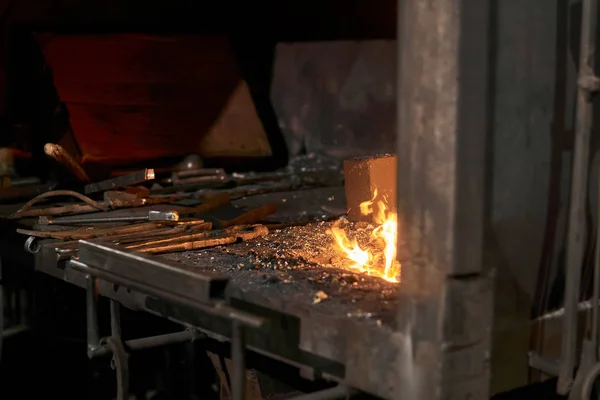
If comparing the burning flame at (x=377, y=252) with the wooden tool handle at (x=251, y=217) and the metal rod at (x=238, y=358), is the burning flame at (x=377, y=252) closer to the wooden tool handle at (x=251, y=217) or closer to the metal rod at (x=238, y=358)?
the wooden tool handle at (x=251, y=217)

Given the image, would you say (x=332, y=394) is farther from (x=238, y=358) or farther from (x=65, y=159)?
(x=65, y=159)

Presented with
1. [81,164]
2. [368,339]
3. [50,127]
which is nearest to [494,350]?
[368,339]

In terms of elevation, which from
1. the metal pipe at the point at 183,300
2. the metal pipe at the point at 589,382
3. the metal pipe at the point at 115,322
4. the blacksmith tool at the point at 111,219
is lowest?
the metal pipe at the point at 115,322

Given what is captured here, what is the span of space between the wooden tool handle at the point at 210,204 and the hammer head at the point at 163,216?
351mm

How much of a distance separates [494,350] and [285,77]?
439 centimetres

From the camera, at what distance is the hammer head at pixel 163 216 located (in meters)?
3.98

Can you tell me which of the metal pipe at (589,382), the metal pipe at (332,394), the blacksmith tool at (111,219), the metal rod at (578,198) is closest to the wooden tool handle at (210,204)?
the blacksmith tool at (111,219)

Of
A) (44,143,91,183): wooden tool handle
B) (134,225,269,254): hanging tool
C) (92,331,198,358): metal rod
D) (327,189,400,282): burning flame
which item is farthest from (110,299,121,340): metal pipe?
(44,143,91,183): wooden tool handle

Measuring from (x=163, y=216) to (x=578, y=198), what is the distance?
2221mm

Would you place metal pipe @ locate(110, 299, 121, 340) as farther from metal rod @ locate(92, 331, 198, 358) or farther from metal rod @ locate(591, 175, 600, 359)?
metal rod @ locate(591, 175, 600, 359)

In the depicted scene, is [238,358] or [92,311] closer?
[238,358]

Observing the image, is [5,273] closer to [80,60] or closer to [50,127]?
[50,127]

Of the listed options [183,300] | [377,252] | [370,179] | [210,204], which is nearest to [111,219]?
[210,204]

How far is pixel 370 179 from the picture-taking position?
4102mm
